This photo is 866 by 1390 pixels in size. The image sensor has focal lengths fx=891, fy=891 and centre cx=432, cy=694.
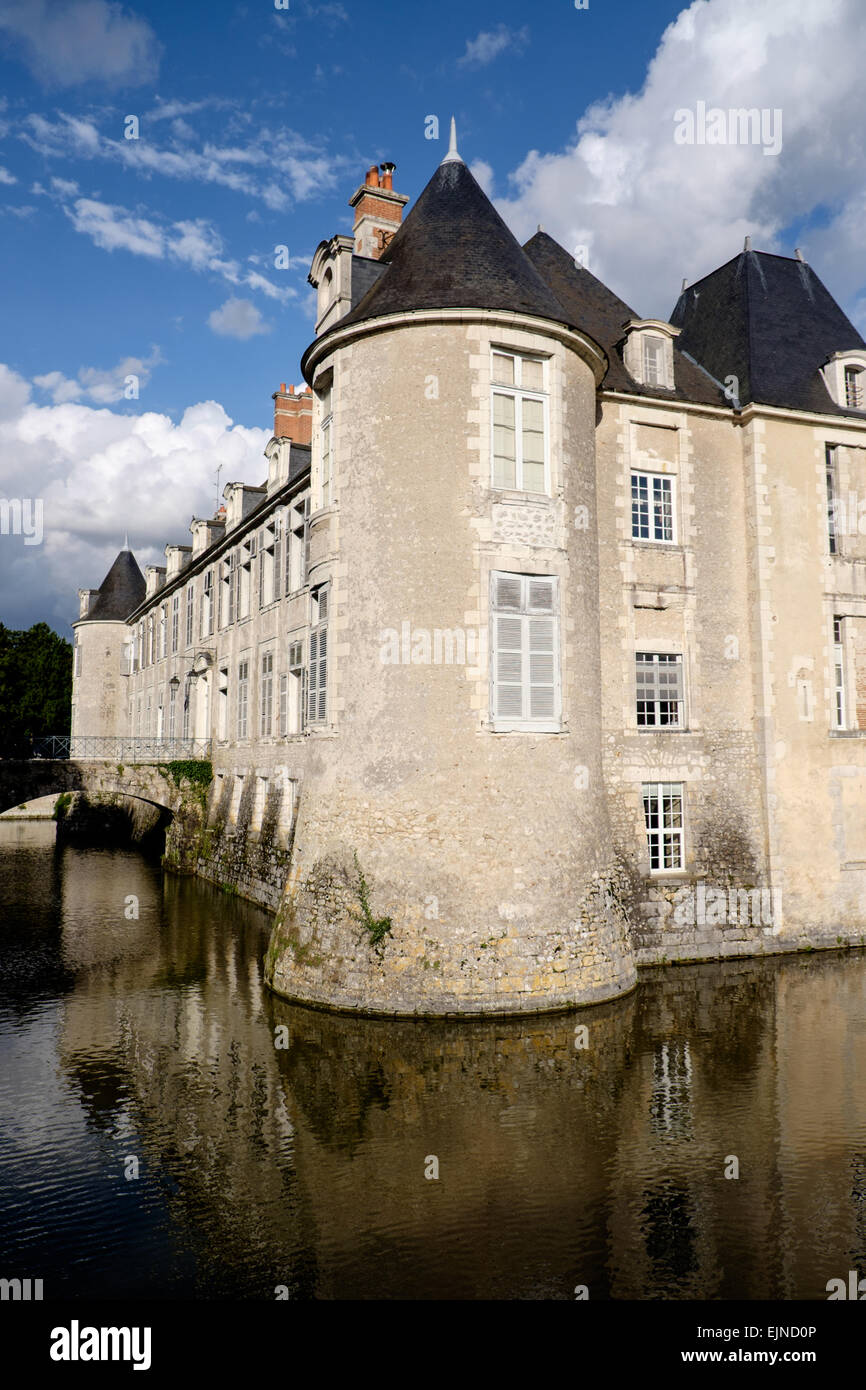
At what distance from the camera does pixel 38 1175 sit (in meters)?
7.65

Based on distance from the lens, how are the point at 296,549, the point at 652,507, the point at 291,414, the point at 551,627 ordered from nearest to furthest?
the point at 551,627 < the point at 652,507 < the point at 296,549 < the point at 291,414

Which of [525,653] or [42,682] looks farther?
[42,682]

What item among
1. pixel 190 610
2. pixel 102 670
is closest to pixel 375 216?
pixel 190 610

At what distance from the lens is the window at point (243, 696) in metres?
23.7

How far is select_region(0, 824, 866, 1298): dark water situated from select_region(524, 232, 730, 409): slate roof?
33.5 feet

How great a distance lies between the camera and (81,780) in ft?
76.4

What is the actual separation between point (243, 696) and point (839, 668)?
14.8m

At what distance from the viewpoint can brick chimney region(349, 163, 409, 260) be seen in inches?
684

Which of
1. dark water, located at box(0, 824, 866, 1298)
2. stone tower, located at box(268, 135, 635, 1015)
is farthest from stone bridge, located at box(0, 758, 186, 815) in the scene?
stone tower, located at box(268, 135, 635, 1015)

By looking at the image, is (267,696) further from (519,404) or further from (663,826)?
(519,404)

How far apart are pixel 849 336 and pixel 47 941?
2044 centimetres

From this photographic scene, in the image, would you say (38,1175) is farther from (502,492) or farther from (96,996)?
(502,492)

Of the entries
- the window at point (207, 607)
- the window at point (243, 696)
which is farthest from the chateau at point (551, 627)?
the window at point (207, 607)

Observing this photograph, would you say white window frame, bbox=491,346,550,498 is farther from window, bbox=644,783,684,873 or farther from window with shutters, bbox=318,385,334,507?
window, bbox=644,783,684,873
